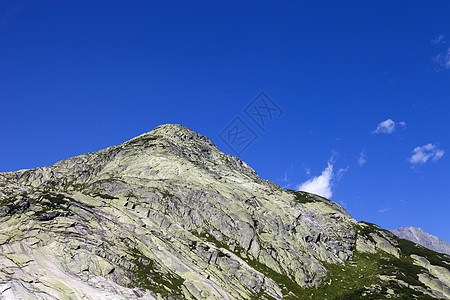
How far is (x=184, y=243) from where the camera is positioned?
99.8m

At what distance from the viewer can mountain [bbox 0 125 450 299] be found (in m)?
73.5

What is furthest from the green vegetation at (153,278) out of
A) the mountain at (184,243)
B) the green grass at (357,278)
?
the green grass at (357,278)

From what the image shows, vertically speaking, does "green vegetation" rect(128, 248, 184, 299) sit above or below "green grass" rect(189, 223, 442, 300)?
below

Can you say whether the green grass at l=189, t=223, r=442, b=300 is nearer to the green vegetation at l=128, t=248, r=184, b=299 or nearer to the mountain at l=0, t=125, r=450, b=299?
the mountain at l=0, t=125, r=450, b=299

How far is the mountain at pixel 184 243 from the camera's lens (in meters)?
73.5

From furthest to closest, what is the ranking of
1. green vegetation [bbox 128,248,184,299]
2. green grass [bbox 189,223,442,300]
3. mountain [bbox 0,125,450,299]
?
green grass [bbox 189,223,442,300] < green vegetation [bbox 128,248,184,299] < mountain [bbox 0,125,450,299]

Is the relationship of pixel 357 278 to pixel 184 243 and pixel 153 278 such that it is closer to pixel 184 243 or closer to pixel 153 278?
pixel 184 243

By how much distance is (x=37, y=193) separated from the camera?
10475cm

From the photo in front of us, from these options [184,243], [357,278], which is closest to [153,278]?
[184,243]

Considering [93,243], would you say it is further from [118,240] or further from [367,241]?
[367,241]

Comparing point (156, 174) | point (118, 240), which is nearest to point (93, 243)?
point (118, 240)

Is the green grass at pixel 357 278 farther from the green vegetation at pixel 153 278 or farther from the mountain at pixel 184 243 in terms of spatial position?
the green vegetation at pixel 153 278

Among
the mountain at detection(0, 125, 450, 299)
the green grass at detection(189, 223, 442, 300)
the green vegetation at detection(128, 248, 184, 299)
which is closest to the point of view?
the mountain at detection(0, 125, 450, 299)

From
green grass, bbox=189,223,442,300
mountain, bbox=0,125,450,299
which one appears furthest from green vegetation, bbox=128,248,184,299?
green grass, bbox=189,223,442,300
